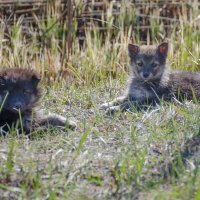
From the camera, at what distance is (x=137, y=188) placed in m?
4.97

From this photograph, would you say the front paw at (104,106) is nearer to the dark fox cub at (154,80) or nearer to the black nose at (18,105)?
the dark fox cub at (154,80)

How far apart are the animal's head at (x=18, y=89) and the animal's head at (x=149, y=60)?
2.22 meters

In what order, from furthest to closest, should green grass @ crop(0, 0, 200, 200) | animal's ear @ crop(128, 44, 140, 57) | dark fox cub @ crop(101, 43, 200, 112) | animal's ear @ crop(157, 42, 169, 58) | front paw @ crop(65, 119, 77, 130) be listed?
animal's ear @ crop(128, 44, 140, 57), animal's ear @ crop(157, 42, 169, 58), dark fox cub @ crop(101, 43, 200, 112), front paw @ crop(65, 119, 77, 130), green grass @ crop(0, 0, 200, 200)

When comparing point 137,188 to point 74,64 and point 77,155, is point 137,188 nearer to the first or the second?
point 77,155

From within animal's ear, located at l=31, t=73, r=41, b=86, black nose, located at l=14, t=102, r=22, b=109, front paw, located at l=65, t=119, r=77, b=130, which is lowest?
front paw, located at l=65, t=119, r=77, b=130

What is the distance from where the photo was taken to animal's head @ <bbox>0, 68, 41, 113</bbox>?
695 centimetres

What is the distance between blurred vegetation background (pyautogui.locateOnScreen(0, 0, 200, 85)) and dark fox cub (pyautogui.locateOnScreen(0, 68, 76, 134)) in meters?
2.25

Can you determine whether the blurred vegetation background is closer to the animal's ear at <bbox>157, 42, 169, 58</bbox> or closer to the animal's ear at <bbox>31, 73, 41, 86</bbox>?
the animal's ear at <bbox>157, 42, 169, 58</bbox>

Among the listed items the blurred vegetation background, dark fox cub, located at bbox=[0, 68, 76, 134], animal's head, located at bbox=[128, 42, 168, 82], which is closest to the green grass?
dark fox cub, located at bbox=[0, 68, 76, 134]

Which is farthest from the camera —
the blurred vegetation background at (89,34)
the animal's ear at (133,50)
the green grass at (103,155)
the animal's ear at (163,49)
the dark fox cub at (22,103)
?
the blurred vegetation background at (89,34)

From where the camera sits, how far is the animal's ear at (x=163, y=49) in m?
9.33


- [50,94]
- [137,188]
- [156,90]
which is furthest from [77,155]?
[156,90]

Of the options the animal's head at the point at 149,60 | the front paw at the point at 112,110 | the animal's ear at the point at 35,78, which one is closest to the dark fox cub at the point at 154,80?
the animal's head at the point at 149,60

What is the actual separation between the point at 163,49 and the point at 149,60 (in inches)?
9.9
